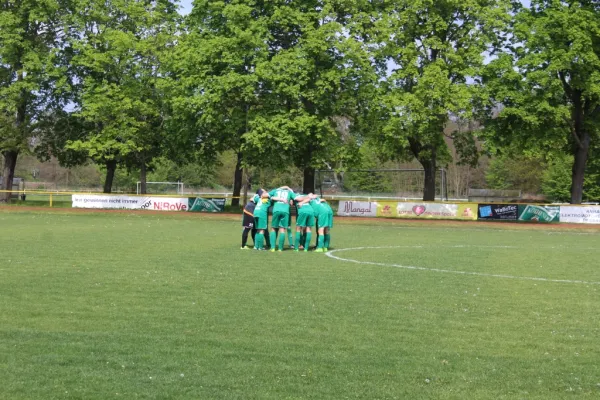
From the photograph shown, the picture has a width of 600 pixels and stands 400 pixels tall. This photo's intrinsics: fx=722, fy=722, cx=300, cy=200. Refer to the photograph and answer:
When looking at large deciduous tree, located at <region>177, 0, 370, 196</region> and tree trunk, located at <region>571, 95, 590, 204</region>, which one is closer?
large deciduous tree, located at <region>177, 0, 370, 196</region>

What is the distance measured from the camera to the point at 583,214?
3925 cm

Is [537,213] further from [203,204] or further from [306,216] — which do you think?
[306,216]

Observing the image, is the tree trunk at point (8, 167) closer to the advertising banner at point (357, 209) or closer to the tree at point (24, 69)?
the tree at point (24, 69)

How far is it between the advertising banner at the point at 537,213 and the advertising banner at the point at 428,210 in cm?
264

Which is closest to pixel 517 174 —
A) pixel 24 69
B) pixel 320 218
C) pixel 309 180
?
pixel 309 180

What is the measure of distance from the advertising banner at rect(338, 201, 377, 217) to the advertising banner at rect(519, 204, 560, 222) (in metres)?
8.20

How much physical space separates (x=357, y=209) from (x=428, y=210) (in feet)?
13.7

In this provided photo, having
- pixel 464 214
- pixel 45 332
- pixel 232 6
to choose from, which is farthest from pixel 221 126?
pixel 45 332

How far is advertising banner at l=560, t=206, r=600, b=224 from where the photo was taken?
39.2 metres

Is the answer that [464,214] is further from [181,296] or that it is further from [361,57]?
[181,296]

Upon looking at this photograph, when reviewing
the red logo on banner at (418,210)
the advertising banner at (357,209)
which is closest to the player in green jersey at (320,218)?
the red logo on banner at (418,210)

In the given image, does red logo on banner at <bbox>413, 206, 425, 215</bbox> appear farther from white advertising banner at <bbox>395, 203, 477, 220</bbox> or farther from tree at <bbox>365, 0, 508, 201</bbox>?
tree at <bbox>365, 0, 508, 201</bbox>

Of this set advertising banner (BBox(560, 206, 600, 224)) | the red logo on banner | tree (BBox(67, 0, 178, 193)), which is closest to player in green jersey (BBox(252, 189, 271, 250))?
the red logo on banner

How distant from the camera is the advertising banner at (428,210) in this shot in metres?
40.3
